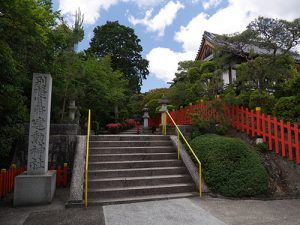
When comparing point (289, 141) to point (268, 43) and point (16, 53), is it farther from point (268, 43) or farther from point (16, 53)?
point (16, 53)

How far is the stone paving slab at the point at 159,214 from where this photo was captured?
445 centimetres

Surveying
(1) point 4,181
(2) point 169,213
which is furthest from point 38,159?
(2) point 169,213

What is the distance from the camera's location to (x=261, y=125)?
7684 millimetres

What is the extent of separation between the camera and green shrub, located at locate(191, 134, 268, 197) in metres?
6.07

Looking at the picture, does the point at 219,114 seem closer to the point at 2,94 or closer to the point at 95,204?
the point at 95,204

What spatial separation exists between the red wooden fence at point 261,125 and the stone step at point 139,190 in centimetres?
292

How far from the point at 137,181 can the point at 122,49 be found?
27905mm

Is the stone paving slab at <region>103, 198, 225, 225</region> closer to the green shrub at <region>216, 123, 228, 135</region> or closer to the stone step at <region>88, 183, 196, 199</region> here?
the stone step at <region>88, 183, 196, 199</region>

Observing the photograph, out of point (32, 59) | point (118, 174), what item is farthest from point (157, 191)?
point (32, 59)

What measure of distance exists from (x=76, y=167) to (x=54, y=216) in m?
1.89

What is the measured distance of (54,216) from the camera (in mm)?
4785

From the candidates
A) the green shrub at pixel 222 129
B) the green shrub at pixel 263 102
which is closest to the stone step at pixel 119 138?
the green shrub at pixel 222 129

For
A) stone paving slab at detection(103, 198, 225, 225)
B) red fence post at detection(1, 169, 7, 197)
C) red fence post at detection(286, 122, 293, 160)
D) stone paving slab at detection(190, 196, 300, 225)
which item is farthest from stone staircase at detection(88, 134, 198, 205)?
red fence post at detection(286, 122, 293, 160)

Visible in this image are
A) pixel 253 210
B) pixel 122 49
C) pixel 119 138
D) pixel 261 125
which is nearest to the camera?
pixel 253 210
